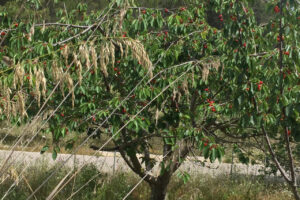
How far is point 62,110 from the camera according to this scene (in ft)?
12.4

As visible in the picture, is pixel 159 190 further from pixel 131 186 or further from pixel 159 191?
pixel 131 186

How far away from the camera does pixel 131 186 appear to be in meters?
6.19

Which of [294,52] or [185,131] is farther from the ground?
[294,52]

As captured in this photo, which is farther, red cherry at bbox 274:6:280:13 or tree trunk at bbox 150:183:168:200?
tree trunk at bbox 150:183:168:200

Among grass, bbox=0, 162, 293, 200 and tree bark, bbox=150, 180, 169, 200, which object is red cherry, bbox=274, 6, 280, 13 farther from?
grass, bbox=0, 162, 293, 200

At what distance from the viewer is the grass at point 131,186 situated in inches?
226

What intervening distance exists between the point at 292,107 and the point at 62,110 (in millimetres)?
2255

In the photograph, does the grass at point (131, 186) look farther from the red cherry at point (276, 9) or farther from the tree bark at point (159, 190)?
the red cherry at point (276, 9)

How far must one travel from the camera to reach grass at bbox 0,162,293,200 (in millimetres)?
5737

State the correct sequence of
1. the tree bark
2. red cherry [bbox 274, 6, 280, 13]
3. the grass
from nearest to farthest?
red cherry [bbox 274, 6, 280, 13], the tree bark, the grass

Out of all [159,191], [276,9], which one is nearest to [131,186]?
[159,191]

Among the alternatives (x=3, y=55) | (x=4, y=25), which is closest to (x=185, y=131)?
(x=3, y=55)

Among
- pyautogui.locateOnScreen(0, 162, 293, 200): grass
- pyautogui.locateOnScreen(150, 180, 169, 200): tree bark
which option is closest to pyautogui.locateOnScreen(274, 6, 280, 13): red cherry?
pyautogui.locateOnScreen(150, 180, 169, 200): tree bark

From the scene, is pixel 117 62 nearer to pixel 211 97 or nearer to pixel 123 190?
pixel 211 97
